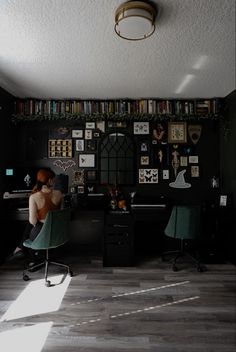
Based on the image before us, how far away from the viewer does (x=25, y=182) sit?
3.90 metres

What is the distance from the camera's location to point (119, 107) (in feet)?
13.8

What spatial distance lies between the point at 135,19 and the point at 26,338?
2.73m

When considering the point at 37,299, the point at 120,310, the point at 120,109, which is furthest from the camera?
the point at 120,109

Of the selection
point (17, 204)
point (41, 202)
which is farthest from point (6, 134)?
point (41, 202)

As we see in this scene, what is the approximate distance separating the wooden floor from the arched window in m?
1.49

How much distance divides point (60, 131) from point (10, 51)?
1.78 metres

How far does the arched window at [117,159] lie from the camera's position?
4.33 metres

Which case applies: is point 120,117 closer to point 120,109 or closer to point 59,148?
point 120,109

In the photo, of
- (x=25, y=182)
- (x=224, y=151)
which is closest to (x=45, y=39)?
(x=25, y=182)

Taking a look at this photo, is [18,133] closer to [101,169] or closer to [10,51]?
[101,169]

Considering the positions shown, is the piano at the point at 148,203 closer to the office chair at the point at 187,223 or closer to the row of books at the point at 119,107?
the office chair at the point at 187,223

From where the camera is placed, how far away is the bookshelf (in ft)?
13.7

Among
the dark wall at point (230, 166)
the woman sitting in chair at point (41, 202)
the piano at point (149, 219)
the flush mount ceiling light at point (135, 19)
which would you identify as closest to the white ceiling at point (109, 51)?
the flush mount ceiling light at point (135, 19)

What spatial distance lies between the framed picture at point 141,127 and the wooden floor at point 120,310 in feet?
7.28
